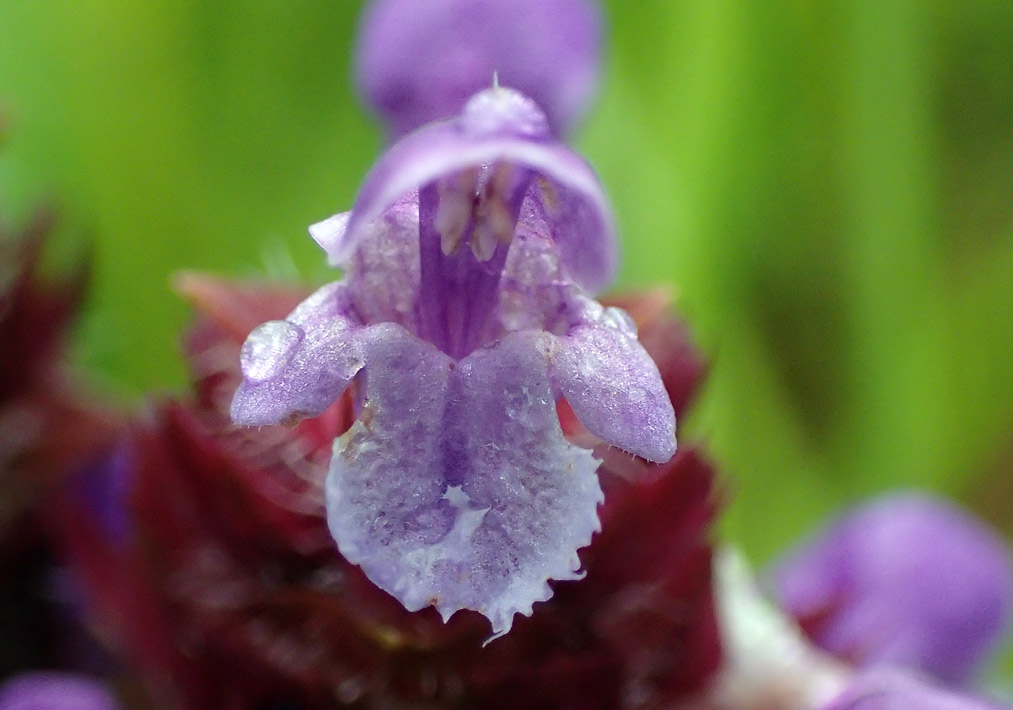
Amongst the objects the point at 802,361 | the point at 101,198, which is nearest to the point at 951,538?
the point at 802,361

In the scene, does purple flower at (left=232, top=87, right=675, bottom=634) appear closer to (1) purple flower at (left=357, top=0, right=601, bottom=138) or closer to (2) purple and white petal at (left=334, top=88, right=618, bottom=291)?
(2) purple and white petal at (left=334, top=88, right=618, bottom=291)

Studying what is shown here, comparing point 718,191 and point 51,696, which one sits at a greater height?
point 718,191

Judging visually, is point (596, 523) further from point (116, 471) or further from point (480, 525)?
point (116, 471)

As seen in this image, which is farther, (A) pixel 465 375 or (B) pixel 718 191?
(B) pixel 718 191

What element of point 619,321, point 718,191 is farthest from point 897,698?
point 718,191

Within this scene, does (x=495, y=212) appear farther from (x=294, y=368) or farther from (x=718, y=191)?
(x=718, y=191)

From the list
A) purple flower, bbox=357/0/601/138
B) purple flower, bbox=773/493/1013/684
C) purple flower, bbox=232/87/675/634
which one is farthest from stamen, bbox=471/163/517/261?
purple flower, bbox=773/493/1013/684
